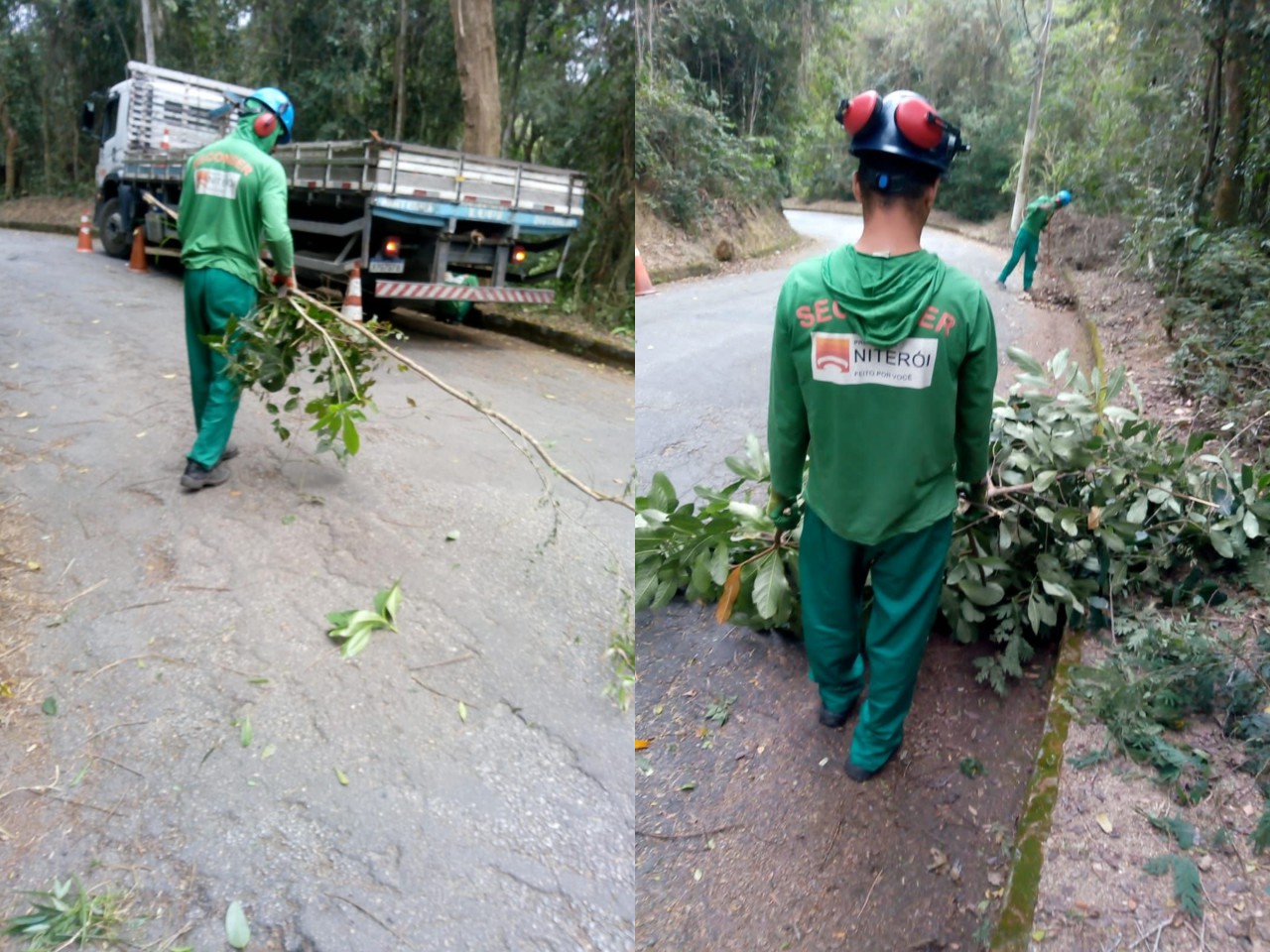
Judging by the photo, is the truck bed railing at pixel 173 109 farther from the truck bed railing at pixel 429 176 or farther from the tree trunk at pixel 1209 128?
the tree trunk at pixel 1209 128

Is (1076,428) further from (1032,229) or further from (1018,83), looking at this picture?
(1032,229)

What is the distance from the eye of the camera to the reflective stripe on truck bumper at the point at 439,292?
28.7 feet

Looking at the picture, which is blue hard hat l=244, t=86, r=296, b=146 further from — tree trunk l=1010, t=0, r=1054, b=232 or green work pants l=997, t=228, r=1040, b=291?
green work pants l=997, t=228, r=1040, b=291

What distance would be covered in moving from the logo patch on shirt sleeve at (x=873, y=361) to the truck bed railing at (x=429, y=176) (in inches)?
265

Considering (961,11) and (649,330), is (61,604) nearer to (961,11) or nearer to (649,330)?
(961,11)

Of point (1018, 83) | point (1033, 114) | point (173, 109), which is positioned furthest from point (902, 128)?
point (173, 109)

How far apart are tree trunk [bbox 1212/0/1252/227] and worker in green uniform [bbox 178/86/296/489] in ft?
21.8

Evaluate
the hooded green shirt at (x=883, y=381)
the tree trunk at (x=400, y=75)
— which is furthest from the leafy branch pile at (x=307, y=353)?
the tree trunk at (x=400, y=75)

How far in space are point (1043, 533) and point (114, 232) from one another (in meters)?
13.7

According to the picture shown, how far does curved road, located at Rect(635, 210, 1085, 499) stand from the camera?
17.3 feet

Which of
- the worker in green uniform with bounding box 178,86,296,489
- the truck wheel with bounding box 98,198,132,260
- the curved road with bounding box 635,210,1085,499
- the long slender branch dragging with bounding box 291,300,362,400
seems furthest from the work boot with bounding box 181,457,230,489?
the truck wheel with bounding box 98,198,132,260

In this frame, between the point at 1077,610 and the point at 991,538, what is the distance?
392 mm

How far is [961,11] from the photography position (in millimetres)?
4828

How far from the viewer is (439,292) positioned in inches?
349
